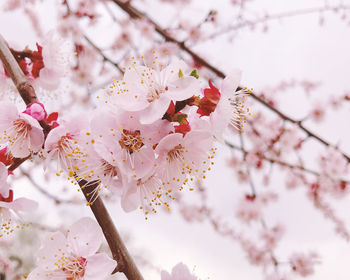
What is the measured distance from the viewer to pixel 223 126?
3.19 ft

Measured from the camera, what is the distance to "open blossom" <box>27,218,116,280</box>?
1103 mm

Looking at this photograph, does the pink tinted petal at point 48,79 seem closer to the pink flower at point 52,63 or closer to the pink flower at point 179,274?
the pink flower at point 52,63

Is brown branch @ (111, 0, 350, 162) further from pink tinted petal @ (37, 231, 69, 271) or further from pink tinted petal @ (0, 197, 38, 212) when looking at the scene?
pink tinted petal @ (37, 231, 69, 271)

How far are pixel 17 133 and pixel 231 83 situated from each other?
2.32ft

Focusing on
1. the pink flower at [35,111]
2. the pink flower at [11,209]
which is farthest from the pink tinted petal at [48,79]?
the pink flower at [35,111]

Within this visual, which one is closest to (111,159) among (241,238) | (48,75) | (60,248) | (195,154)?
(195,154)

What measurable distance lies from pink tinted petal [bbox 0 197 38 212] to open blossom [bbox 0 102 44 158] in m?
0.30

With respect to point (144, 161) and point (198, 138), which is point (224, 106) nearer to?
point (198, 138)

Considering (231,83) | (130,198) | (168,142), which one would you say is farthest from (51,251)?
(231,83)

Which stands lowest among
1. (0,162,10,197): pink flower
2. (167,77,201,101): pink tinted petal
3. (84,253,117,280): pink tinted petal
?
(84,253,117,280): pink tinted petal

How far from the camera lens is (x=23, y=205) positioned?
137cm

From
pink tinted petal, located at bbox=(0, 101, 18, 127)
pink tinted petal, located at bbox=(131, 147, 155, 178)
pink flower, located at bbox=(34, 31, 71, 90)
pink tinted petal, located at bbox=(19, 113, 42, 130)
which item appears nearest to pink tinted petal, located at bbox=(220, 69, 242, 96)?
pink tinted petal, located at bbox=(131, 147, 155, 178)

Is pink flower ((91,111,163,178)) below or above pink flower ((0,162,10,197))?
above

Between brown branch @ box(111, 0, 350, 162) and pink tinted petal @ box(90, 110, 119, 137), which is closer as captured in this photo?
pink tinted petal @ box(90, 110, 119, 137)
